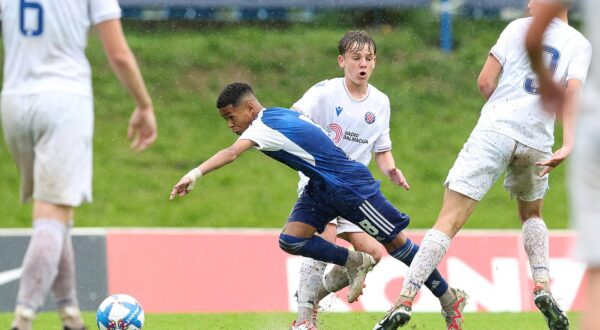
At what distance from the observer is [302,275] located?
26.6 feet

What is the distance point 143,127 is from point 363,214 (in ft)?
7.45

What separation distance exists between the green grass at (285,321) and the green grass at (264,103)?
5180 mm

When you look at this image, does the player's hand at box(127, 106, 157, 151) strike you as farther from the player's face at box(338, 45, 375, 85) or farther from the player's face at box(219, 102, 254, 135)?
the player's face at box(338, 45, 375, 85)

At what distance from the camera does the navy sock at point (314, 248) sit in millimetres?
7531

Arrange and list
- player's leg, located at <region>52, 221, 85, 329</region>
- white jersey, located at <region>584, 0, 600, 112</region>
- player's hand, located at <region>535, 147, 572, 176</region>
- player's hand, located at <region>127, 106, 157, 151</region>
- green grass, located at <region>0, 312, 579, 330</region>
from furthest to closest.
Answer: green grass, located at <region>0, 312, 579, 330</region> → player's hand, located at <region>535, 147, 572, 176</region> → player's leg, located at <region>52, 221, 85, 329</region> → player's hand, located at <region>127, 106, 157, 151</region> → white jersey, located at <region>584, 0, 600, 112</region>

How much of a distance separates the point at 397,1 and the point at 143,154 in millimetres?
4490

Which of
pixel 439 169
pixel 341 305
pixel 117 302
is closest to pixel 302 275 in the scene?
pixel 117 302

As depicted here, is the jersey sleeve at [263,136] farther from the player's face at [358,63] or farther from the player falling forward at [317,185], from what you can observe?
the player's face at [358,63]

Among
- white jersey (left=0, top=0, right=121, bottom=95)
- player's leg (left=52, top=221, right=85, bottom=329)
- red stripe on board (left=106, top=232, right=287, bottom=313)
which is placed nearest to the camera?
white jersey (left=0, top=0, right=121, bottom=95)

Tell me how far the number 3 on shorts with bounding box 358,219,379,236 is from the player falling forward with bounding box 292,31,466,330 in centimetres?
61

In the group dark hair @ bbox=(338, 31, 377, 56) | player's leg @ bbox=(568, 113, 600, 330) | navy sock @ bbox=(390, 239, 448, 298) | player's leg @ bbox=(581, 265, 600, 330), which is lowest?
navy sock @ bbox=(390, 239, 448, 298)

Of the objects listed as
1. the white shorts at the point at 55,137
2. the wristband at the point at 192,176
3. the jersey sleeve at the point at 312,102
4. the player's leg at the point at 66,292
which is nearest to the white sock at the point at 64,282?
the player's leg at the point at 66,292

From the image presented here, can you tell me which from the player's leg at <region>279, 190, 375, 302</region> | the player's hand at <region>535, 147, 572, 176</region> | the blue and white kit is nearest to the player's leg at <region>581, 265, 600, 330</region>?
the player's hand at <region>535, 147, 572, 176</region>

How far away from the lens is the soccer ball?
289 inches
